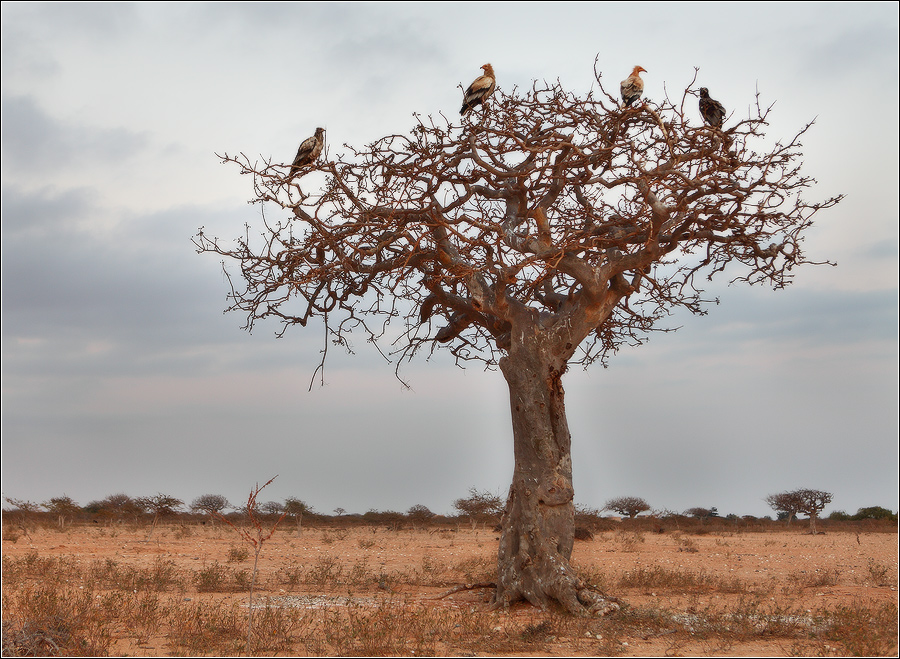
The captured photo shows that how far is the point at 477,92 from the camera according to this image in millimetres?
8461

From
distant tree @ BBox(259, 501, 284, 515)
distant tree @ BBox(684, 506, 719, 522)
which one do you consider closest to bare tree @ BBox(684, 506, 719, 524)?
distant tree @ BBox(684, 506, 719, 522)

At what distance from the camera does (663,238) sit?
29.6 feet

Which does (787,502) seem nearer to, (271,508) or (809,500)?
(809,500)

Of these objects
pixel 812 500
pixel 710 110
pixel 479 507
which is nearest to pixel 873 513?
pixel 812 500

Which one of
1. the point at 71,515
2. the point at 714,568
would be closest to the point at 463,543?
the point at 714,568

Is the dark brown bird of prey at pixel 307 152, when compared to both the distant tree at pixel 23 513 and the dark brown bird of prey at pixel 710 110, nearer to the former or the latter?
the dark brown bird of prey at pixel 710 110

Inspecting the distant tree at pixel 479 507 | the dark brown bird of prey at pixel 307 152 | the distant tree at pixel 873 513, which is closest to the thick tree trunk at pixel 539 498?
the dark brown bird of prey at pixel 307 152

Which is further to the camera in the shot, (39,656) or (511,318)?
(511,318)

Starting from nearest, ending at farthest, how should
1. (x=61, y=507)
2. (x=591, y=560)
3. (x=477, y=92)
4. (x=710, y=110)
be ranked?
(x=477, y=92) < (x=710, y=110) < (x=591, y=560) < (x=61, y=507)

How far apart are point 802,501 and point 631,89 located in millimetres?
36846

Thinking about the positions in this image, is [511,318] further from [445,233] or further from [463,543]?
[463,543]

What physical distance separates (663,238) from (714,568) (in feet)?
28.0

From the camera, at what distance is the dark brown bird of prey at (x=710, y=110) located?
868cm

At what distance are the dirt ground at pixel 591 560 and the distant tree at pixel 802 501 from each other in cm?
1015
